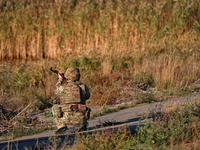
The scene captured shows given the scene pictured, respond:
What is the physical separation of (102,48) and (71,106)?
23.2ft

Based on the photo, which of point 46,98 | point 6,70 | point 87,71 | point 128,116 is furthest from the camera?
point 6,70

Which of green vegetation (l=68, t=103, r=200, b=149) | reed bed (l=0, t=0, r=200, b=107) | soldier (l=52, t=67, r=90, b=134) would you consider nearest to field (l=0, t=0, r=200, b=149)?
reed bed (l=0, t=0, r=200, b=107)

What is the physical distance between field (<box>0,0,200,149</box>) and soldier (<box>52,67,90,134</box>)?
4.58 feet

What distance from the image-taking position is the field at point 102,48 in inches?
341

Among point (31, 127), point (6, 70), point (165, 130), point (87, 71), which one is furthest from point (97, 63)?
point (165, 130)

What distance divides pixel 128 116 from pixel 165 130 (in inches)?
91.7

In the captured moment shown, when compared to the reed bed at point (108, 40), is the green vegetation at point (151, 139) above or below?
below

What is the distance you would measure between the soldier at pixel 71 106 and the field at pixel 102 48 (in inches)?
54.9

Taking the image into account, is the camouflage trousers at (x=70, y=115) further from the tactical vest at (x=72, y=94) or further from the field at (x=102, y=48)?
the field at (x=102, y=48)

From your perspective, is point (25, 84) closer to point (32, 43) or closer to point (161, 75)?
point (161, 75)

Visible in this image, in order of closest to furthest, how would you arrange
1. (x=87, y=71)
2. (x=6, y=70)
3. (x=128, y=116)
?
(x=128, y=116) < (x=87, y=71) < (x=6, y=70)

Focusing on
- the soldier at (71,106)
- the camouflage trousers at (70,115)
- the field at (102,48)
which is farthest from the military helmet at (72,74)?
the field at (102,48)

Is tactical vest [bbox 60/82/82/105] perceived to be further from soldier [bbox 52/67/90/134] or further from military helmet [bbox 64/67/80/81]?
military helmet [bbox 64/67/80/81]

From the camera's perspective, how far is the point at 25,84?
9.38 meters
